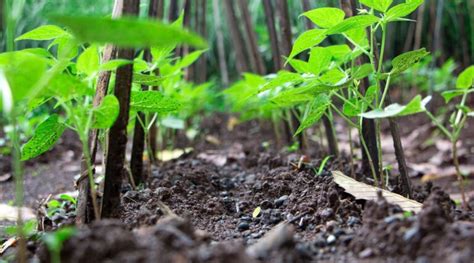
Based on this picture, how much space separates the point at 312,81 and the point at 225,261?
0.67m

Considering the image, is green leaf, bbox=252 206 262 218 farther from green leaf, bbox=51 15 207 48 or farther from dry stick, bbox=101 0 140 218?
green leaf, bbox=51 15 207 48

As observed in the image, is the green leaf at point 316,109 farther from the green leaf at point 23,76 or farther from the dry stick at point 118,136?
the green leaf at point 23,76

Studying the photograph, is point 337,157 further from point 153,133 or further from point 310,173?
point 153,133

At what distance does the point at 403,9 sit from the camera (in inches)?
44.5

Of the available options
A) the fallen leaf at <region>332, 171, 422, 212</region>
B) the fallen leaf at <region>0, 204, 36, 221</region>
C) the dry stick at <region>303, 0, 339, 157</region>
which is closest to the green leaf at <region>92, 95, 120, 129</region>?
the fallen leaf at <region>332, 171, 422, 212</region>

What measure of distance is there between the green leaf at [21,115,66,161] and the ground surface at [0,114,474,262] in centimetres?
23

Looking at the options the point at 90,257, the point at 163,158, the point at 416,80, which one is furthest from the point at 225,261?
the point at 416,80

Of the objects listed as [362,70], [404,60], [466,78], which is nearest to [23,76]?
[362,70]

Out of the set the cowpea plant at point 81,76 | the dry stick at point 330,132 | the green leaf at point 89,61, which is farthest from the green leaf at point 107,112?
the dry stick at point 330,132

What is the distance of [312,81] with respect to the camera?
129 centimetres

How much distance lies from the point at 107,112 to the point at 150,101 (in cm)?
25

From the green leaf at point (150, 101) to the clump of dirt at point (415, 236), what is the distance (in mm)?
506

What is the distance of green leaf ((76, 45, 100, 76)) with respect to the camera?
972 mm

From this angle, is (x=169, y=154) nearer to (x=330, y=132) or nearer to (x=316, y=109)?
(x=330, y=132)
